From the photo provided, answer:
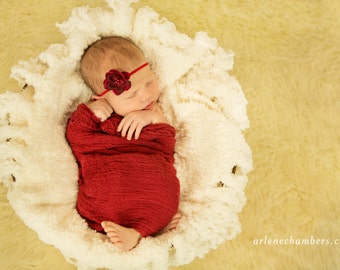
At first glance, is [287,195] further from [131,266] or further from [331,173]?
[131,266]

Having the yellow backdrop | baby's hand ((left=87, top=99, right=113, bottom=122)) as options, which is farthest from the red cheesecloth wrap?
the yellow backdrop

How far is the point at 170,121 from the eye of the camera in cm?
131

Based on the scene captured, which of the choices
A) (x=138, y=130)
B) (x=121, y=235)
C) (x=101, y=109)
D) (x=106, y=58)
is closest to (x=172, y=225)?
(x=121, y=235)

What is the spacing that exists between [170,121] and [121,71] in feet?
0.83

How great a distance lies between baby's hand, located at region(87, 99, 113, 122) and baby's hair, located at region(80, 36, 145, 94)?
0.04 metres

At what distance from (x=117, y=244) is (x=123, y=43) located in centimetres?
55

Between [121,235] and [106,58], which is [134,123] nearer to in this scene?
[106,58]

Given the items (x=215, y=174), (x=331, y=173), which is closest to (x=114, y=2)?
(x=215, y=174)

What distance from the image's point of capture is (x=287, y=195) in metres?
1.22

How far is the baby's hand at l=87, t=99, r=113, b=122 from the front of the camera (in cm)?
118

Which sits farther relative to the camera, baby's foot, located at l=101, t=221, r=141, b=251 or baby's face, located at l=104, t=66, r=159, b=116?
baby's face, located at l=104, t=66, r=159, b=116

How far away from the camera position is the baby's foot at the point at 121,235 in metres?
1.04

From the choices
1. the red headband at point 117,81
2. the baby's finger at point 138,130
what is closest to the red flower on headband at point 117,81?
the red headband at point 117,81

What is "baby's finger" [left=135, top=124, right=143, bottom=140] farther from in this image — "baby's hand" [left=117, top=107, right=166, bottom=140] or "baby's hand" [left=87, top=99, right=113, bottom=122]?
"baby's hand" [left=87, top=99, right=113, bottom=122]
